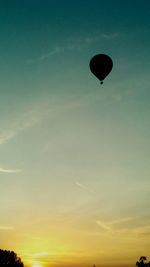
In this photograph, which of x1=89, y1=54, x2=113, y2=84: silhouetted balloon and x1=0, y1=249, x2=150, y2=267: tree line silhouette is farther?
x1=0, y1=249, x2=150, y2=267: tree line silhouette

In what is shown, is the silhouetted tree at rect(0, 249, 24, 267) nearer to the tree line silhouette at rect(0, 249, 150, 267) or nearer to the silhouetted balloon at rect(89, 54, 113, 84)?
the tree line silhouette at rect(0, 249, 150, 267)

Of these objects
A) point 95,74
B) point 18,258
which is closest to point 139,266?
point 18,258

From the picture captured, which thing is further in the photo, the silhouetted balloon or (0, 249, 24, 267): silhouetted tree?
(0, 249, 24, 267): silhouetted tree

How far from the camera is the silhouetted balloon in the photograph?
1485 inches

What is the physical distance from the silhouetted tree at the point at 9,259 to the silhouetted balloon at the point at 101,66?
11566 centimetres

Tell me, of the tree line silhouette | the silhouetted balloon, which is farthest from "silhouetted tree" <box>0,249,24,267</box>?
the silhouetted balloon

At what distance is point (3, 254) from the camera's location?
141 m

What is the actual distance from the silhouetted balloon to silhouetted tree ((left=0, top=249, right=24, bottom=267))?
11566 cm

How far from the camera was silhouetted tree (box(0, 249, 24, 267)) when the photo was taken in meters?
135

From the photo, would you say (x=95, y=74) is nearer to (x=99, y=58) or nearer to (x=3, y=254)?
(x=99, y=58)

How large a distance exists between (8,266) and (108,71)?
384 feet

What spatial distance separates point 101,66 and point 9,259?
12430 cm

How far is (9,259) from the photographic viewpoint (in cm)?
14162

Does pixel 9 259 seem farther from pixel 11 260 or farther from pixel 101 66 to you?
pixel 101 66
